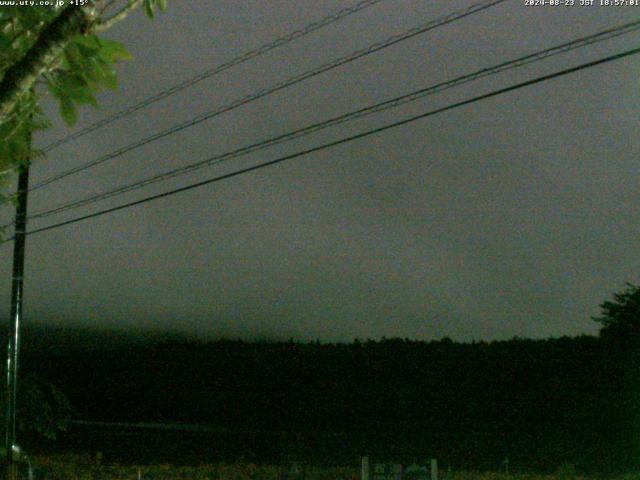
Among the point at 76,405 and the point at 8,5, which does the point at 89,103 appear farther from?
the point at 76,405

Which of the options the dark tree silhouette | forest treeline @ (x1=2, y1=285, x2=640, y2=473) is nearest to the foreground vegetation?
forest treeline @ (x1=2, y1=285, x2=640, y2=473)

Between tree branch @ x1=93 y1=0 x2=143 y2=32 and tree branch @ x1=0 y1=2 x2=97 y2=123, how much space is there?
0.05 m

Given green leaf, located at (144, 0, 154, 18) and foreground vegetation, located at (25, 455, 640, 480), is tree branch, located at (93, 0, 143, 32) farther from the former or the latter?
foreground vegetation, located at (25, 455, 640, 480)

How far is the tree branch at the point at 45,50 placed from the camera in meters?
3.69

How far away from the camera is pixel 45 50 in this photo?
3.70 metres

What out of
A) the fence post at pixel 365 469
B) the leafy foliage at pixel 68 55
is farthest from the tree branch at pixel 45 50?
the fence post at pixel 365 469

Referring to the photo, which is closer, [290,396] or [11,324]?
[11,324]

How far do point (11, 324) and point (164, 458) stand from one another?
10738mm

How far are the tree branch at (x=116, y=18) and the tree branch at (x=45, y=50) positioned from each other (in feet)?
0.16

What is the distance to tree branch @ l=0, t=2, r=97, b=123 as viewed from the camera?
369 centimetres

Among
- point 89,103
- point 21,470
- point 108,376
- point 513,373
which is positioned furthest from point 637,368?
point 89,103

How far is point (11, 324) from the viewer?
1631 cm

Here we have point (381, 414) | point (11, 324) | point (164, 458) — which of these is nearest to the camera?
point (11, 324)

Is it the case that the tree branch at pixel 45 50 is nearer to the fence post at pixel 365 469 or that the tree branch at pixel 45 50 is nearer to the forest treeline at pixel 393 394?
the fence post at pixel 365 469
